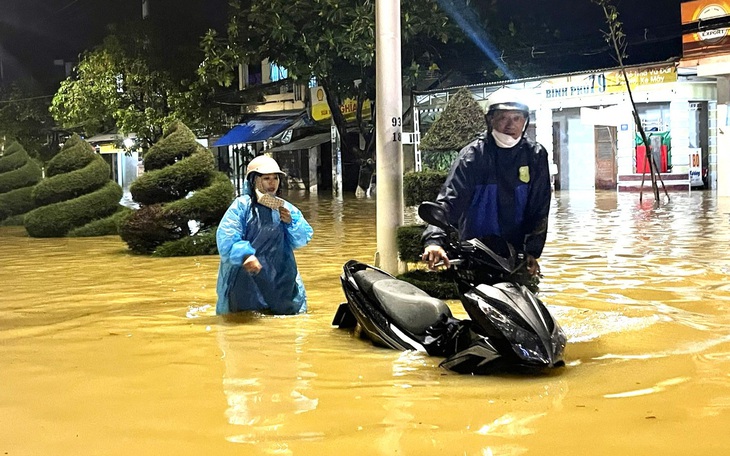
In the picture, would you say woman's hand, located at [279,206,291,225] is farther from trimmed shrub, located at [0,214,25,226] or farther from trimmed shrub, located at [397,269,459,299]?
trimmed shrub, located at [0,214,25,226]

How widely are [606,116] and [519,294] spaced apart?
72.6 feet

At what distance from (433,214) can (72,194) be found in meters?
13.1

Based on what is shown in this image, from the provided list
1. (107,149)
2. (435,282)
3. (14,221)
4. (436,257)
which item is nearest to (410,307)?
(436,257)

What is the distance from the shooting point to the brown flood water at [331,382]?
10.6ft

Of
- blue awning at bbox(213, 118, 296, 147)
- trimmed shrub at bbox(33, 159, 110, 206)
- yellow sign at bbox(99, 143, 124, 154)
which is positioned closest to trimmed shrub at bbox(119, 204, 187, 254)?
trimmed shrub at bbox(33, 159, 110, 206)

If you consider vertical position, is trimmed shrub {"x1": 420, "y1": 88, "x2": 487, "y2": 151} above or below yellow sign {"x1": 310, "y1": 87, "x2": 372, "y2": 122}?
below

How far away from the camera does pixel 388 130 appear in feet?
24.8

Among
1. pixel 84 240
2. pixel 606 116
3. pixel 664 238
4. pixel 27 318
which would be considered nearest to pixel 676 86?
pixel 606 116

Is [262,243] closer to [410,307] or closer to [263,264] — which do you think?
[263,264]

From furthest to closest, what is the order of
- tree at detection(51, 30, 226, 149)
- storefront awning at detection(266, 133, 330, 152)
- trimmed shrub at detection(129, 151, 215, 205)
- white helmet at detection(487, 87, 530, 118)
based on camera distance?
1. storefront awning at detection(266, 133, 330, 152)
2. tree at detection(51, 30, 226, 149)
3. trimmed shrub at detection(129, 151, 215, 205)
4. white helmet at detection(487, 87, 530, 118)

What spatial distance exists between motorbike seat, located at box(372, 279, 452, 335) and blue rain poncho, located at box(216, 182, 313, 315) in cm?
136

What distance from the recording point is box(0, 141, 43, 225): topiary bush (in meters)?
20.2

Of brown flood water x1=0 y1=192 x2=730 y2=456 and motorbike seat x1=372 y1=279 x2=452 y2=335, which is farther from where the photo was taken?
motorbike seat x1=372 y1=279 x2=452 y2=335

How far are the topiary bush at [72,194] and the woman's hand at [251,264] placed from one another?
10991 millimetres
